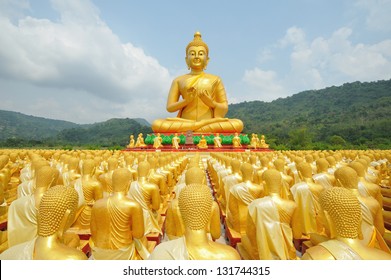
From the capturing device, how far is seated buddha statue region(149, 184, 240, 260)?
1713 mm

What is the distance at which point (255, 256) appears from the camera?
293 centimetres

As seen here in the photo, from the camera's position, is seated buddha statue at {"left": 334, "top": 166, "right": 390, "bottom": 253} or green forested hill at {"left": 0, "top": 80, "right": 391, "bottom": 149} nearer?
seated buddha statue at {"left": 334, "top": 166, "right": 390, "bottom": 253}

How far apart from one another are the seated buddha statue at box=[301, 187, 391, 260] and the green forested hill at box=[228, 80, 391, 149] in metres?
25.4

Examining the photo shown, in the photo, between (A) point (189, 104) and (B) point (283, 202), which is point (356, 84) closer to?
(A) point (189, 104)

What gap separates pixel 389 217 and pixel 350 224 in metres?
2.84

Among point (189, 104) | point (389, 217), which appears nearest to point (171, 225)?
point (389, 217)

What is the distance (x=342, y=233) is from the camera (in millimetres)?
1735

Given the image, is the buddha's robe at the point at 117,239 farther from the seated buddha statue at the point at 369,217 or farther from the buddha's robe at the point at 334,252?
the seated buddha statue at the point at 369,217

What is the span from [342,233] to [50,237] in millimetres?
2036

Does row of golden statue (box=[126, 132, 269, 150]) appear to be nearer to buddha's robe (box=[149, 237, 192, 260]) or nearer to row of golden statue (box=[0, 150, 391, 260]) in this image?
row of golden statue (box=[0, 150, 391, 260])

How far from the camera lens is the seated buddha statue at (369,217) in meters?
2.42

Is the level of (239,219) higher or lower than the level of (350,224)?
lower

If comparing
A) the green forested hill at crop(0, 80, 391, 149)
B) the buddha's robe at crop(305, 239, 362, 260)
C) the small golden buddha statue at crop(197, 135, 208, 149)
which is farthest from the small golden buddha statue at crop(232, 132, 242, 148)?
the buddha's robe at crop(305, 239, 362, 260)

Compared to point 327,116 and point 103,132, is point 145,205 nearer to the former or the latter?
point 327,116
